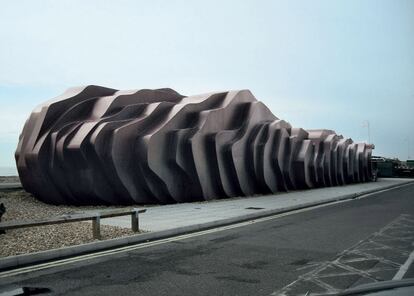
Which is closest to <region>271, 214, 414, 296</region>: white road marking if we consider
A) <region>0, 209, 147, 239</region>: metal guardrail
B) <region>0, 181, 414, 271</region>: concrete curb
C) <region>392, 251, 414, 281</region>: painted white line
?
<region>392, 251, 414, 281</region>: painted white line

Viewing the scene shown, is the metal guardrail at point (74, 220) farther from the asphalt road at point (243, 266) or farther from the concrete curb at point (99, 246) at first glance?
the asphalt road at point (243, 266)

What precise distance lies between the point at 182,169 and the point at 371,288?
52.4ft

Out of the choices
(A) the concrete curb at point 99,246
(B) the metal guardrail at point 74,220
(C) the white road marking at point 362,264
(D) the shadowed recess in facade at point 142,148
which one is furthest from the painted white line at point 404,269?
(D) the shadowed recess in facade at point 142,148

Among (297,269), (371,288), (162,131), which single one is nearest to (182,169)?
(162,131)

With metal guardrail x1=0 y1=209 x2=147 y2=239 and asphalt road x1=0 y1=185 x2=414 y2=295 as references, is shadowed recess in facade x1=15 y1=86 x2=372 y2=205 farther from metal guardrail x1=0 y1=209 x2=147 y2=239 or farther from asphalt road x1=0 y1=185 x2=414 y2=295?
asphalt road x1=0 y1=185 x2=414 y2=295

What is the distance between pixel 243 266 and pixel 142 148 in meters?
11.0

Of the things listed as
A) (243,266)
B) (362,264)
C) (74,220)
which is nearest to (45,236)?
(74,220)

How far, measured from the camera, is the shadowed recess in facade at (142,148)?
17156mm

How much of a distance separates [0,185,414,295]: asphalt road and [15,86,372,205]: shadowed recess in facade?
24.0 feet

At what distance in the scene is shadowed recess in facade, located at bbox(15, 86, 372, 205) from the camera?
1716 cm

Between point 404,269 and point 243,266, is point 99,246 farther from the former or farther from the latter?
point 404,269

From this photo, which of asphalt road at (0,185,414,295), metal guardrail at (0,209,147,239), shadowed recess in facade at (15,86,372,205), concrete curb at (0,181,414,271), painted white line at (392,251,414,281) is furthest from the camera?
shadowed recess in facade at (15,86,372,205)

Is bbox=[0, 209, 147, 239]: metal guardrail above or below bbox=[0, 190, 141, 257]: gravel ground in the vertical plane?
above

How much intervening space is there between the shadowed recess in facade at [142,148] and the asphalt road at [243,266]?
24.0ft
